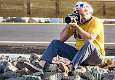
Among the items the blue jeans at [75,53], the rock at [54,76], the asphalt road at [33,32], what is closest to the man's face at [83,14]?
the blue jeans at [75,53]

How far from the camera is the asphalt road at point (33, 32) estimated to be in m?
13.7

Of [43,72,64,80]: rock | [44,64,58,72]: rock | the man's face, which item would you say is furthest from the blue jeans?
the man's face

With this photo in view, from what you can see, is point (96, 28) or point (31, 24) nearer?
point (96, 28)

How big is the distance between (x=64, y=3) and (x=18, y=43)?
264 centimetres

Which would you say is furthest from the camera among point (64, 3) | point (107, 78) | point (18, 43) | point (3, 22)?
point (64, 3)

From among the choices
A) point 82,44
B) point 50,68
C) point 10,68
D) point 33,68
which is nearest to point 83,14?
point 82,44

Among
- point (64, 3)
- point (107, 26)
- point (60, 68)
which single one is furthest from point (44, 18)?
point (60, 68)

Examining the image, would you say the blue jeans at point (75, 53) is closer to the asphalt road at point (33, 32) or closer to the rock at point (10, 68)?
the rock at point (10, 68)

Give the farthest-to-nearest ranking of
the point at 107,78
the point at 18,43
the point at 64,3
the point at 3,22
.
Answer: the point at 64,3 < the point at 3,22 < the point at 18,43 < the point at 107,78

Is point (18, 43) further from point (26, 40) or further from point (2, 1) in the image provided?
point (2, 1)

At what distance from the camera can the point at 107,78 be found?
741 cm

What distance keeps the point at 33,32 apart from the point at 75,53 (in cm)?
614

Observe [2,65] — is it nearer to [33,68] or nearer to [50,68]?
[33,68]

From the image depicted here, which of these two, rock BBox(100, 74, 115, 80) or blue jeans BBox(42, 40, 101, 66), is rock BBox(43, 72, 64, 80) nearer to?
blue jeans BBox(42, 40, 101, 66)
